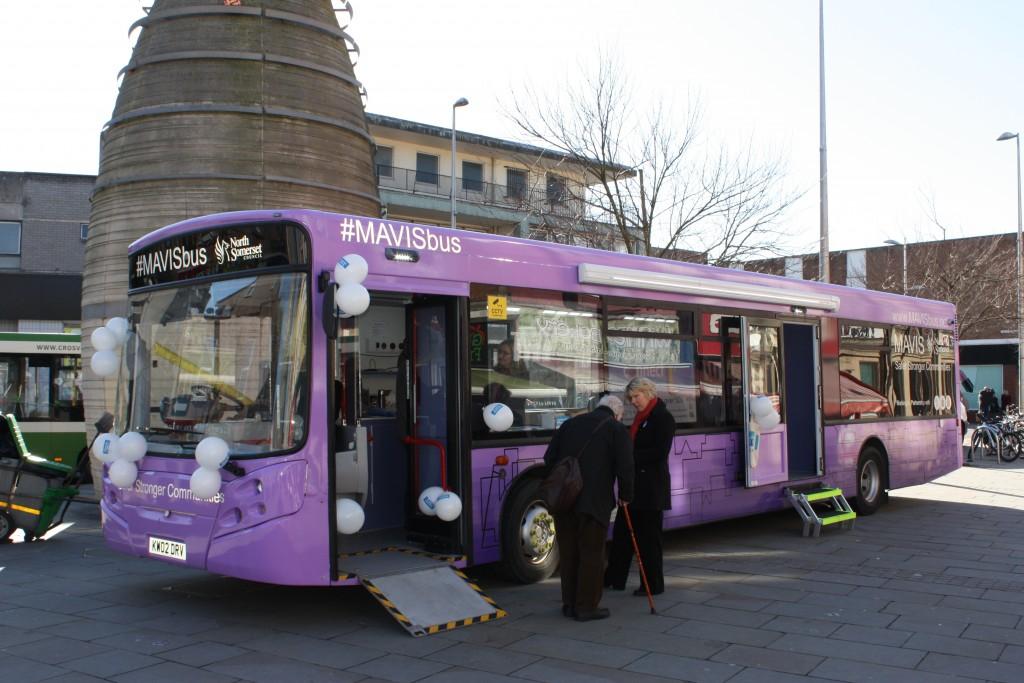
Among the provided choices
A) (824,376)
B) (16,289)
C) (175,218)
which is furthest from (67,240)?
(824,376)

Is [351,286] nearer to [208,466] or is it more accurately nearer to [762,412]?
[208,466]

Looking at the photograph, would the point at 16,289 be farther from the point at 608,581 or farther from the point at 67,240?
the point at 608,581

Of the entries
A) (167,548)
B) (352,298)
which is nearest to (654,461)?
(352,298)

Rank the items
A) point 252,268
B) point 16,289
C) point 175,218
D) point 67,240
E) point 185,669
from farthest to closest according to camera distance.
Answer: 1. point 67,240
2. point 16,289
3. point 175,218
4. point 252,268
5. point 185,669

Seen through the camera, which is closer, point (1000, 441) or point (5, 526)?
point (5, 526)

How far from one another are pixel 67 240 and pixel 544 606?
31578mm

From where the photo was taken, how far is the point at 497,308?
8031mm

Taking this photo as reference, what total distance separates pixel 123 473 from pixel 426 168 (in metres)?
35.0

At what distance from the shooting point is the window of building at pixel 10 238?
33.8m

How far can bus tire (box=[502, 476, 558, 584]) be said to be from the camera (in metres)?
7.96

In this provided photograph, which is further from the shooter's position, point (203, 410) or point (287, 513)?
point (203, 410)

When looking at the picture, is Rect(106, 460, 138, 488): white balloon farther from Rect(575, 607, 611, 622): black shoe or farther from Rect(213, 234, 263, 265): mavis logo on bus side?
Rect(575, 607, 611, 622): black shoe

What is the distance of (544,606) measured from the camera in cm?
755

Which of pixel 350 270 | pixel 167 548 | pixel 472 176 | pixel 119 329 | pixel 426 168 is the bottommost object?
pixel 167 548
